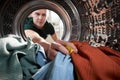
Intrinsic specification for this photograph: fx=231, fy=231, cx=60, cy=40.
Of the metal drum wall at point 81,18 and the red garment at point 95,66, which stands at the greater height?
→ the metal drum wall at point 81,18

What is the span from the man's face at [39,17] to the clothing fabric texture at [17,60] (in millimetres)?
313

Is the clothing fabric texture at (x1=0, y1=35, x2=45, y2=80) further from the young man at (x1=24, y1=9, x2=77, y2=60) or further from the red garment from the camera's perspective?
the young man at (x1=24, y1=9, x2=77, y2=60)

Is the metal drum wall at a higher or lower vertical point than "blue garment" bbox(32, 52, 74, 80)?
higher

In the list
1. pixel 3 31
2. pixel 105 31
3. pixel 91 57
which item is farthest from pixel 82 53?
pixel 3 31

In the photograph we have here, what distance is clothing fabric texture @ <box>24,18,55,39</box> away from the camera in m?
0.94

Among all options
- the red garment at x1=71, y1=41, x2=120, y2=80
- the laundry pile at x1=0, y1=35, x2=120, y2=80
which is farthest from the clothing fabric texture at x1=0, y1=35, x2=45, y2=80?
the red garment at x1=71, y1=41, x2=120, y2=80

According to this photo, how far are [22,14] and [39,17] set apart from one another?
0.23ft

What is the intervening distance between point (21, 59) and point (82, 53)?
16cm

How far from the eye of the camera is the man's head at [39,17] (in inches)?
37.2

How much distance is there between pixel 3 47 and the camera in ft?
1.96

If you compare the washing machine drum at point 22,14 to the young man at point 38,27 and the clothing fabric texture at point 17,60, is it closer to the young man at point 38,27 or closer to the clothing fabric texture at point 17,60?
the young man at point 38,27

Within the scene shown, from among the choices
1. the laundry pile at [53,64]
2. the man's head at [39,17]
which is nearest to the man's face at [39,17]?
the man's head at [39,17]

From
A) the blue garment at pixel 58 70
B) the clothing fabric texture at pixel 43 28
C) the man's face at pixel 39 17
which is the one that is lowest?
the blue garment at pixel 58 70

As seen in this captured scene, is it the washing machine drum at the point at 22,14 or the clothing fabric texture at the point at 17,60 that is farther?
the washing machine drum at the point at 22,14
